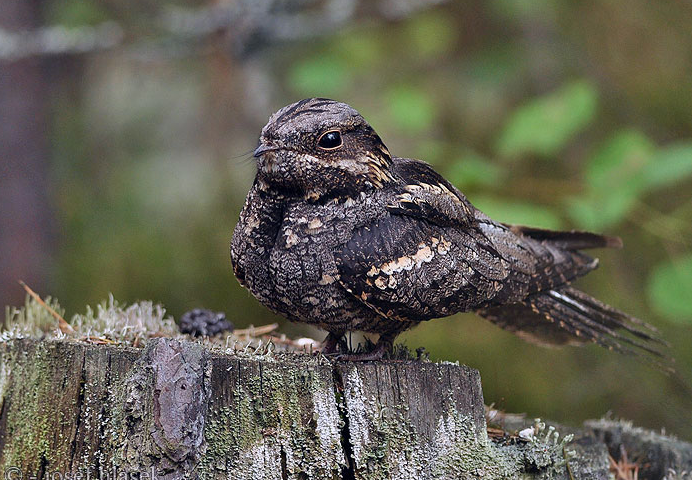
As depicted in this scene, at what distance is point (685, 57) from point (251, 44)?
3351mm

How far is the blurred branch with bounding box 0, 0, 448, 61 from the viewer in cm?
526

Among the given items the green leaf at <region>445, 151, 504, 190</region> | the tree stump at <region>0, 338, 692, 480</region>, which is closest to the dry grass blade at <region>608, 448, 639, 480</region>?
the tree stump at <region>0, 338, 692, 480</region>

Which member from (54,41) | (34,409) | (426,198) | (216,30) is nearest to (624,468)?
(426,198)

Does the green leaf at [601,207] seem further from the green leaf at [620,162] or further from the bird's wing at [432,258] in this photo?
the bird's wing at [432,258]

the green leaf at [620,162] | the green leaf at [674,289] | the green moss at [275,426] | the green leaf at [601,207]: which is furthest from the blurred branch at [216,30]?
the green moss at [275,426]

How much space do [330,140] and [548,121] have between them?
2041mm

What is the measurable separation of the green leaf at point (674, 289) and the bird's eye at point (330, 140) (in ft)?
7.68

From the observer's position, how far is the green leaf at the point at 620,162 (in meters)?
3.87

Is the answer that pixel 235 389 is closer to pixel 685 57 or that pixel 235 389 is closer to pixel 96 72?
pixel 685 57

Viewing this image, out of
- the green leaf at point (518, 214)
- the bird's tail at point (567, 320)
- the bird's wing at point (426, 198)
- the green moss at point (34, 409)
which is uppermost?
the green leaf at point (518, 214)

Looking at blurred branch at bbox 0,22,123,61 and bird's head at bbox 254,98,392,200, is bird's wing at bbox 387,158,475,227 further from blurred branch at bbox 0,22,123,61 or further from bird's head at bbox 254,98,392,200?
blurred branch at bbox 0,22,123,61

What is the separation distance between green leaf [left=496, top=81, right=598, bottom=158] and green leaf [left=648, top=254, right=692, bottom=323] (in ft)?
3.11

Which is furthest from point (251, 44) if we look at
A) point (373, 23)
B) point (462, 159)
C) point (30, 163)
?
point (462, 159)

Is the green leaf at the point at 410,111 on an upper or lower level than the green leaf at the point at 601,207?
upper
